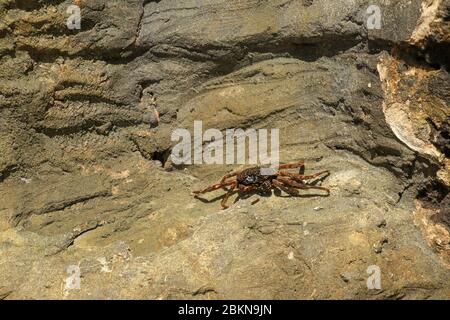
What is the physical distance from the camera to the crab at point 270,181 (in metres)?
3.05

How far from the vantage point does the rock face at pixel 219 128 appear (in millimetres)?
2689

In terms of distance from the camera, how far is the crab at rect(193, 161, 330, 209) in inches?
120

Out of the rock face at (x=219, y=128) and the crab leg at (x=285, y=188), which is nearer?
the rock face at (x=219, y=128)

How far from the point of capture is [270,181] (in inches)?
122

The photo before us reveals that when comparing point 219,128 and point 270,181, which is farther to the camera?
point 219,128

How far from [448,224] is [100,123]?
183 centimetres

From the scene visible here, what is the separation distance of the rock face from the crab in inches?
2.3

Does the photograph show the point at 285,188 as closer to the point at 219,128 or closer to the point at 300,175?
the point at 300,175

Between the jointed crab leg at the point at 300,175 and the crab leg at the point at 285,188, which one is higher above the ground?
the jointed crab leg at the point at 300,175

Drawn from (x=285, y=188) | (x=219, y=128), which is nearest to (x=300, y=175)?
(x=285, y=188)

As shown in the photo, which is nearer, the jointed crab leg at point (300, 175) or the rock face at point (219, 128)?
the rock face at point (219, 128)

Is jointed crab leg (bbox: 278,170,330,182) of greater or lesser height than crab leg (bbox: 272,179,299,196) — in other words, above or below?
above

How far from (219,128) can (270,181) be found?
1.42 ft

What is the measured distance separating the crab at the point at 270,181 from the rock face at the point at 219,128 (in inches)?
2.3
